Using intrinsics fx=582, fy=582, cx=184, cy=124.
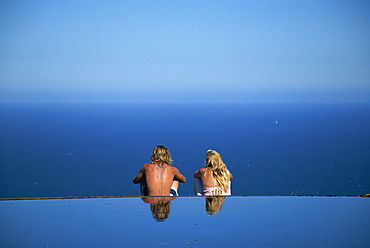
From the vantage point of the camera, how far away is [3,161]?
128500 millimetres

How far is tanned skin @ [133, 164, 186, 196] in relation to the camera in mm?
8367

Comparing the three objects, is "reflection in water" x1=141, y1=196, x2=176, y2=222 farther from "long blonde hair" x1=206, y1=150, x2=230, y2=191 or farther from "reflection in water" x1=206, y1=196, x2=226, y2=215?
"long blonde hair" x1=206, y1=150, x2=230, y2=191

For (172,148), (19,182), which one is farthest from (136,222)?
(172,148)

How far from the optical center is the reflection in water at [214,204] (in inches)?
259

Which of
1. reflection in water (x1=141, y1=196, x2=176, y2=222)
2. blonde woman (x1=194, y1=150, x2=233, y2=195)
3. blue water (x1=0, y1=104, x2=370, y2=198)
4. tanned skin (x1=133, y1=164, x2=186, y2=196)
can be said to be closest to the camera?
reflection in water (x1=141, y1=196, x2=176, y2=222)

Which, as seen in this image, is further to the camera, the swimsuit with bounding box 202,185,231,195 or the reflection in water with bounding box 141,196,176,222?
the swimsuit with bounding box 202,185,231,195

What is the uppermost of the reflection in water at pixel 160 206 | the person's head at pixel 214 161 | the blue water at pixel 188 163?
the blue water at pixel 188 163

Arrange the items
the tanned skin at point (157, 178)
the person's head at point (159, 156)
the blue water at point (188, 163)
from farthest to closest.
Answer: the blue water at point (188, 163)
the person's head at point (159, 156)
the tanned skin at point (157, 178)

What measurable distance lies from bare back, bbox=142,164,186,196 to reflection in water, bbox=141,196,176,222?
40.3 inches

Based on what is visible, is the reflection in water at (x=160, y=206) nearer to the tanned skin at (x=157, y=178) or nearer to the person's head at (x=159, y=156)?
the tanned skin at (x=157, y=178)

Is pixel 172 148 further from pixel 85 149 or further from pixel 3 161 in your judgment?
pixel 3 161

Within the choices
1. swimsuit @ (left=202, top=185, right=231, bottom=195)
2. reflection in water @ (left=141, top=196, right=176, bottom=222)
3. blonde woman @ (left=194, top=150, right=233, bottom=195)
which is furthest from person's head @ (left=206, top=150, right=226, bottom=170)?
reflection in water @ (left=141, top=196, right=176, bottom=222)

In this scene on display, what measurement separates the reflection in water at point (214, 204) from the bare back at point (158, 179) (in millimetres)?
1108

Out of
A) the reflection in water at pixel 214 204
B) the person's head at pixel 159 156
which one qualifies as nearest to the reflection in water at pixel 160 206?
the reflection in water at pixel 214 204
